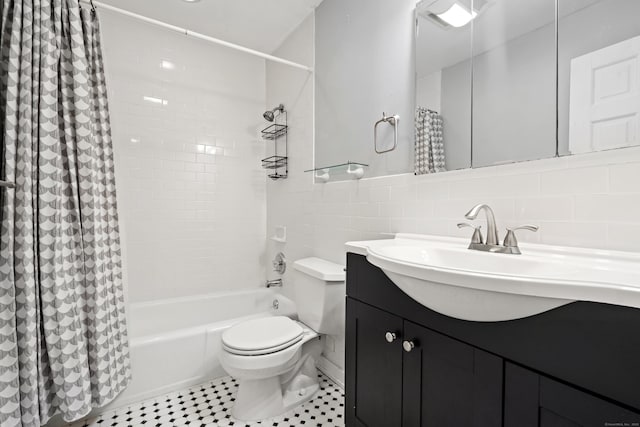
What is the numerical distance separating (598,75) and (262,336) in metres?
1.66

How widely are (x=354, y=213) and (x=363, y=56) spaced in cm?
90

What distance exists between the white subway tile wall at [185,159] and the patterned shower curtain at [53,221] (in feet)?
2.59

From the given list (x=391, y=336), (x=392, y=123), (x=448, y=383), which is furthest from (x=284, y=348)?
(x=392, y=123)

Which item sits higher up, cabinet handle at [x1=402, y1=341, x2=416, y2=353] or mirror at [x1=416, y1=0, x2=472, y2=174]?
mirror at [x1=416, y1=0, x2=472, y2=174]

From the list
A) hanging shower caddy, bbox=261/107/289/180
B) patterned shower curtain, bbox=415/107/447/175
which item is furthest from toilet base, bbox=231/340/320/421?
hanging shower caddy, bbox=261/107/289/180

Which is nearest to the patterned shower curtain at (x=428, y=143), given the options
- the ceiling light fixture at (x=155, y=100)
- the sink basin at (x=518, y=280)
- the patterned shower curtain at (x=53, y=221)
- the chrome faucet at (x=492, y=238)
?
the chrome faucet at (x=492, y=238)

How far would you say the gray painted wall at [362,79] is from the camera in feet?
4.66

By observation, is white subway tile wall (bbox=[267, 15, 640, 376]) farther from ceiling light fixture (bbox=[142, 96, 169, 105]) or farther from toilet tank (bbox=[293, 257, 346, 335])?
ceiling light fixture (bbox=[142, 96, 169, 105])

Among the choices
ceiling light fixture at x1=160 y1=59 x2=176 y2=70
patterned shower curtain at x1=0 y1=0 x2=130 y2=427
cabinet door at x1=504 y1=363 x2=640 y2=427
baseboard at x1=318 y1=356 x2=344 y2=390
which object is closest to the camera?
cabinet door at x1=504 y1=363 x2=640 y2=427

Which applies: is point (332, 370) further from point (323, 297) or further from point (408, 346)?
point (408, 346)

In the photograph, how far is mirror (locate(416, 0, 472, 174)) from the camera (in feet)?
3.81

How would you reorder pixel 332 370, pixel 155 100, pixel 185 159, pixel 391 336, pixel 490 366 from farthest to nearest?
pixel 185 159, pixel 155 100, pixel 332 370, pixel 391 336, pixel 490 366

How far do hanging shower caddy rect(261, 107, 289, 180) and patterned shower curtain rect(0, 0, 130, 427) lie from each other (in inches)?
49.1

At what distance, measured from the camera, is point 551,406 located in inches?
23.1
